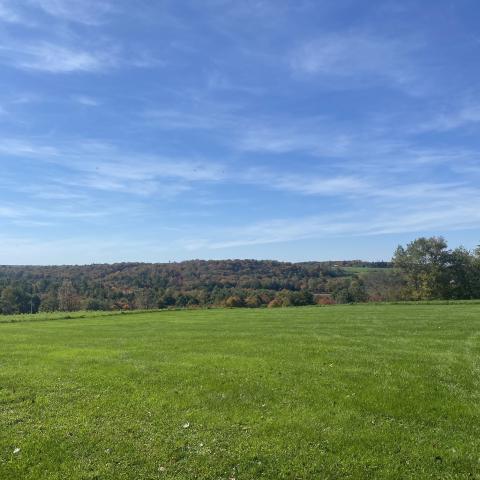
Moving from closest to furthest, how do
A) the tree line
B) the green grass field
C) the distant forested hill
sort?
the green grass field
the tree line
the distant forested hill

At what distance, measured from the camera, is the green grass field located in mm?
9648

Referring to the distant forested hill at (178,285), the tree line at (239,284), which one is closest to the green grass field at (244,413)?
the tree line at (239,284)

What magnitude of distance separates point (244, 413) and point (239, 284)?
114933mm

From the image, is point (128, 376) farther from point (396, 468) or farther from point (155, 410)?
point (396, 468)

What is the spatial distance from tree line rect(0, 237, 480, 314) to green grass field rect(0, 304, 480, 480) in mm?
62944

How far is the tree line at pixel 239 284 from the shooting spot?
313 ft

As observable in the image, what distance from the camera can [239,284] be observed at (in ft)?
→ 418

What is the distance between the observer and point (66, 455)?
10211 millimetres

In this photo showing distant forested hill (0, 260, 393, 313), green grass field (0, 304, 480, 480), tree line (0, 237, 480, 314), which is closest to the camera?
green grass field (0, 304, 480, 480)

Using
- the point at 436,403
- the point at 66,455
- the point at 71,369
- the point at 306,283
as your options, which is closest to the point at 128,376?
the point at 71,369

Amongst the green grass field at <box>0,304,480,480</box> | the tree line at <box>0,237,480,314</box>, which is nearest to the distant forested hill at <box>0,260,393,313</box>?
the tree line at <box>0,237,480,314</box>

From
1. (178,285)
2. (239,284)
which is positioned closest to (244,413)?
(239,284)

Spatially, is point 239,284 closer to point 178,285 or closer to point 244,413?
point 178,285

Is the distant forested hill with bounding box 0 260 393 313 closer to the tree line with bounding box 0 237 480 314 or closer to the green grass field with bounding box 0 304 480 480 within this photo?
the tree line with bounding box 0 237 480 314
